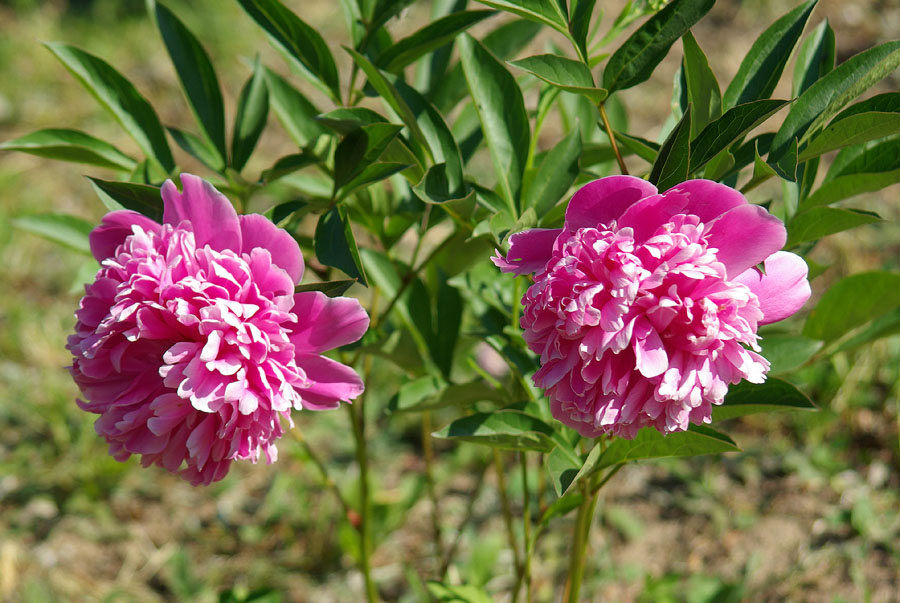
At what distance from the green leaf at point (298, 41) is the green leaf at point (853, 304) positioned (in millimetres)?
648

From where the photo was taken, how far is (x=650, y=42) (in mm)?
713

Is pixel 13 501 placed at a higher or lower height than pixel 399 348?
lower

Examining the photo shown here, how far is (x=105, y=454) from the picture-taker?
73.2 inches

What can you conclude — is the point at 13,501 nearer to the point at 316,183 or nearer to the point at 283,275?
the point at 316,183

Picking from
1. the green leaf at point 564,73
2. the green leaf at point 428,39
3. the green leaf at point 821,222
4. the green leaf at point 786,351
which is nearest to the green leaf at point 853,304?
the green leaf at point 786,351

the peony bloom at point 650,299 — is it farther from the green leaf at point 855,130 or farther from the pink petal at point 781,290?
the green leaf at point 855,130

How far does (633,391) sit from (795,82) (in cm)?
47

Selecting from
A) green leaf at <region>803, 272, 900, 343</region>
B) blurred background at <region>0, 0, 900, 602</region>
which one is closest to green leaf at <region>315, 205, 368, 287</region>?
green leaf at <region>803, 272, 900, 343</region>

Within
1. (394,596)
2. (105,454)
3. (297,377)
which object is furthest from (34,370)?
(297,377)

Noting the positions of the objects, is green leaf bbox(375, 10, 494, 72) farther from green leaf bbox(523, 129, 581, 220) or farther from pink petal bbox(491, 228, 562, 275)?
pink petal bbox(491, 228, 562, 275)

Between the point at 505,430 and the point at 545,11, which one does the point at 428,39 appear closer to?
the point at 545,11

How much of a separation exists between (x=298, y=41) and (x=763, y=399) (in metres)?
0.62

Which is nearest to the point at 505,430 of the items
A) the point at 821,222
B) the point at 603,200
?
the point at 603,200

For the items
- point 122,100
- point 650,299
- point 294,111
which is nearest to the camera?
point 650,299
